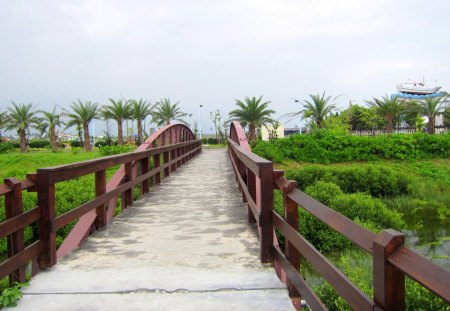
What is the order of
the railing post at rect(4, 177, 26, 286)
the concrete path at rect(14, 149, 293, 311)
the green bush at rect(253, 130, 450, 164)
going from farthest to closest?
the green bush at rect(253, 130, 450, 164)
the railing post at rect(4, 177, 26, 286)
the concrete path at rect(14, 149, 293, 311)

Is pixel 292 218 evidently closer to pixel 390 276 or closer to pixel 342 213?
pixel 390 276

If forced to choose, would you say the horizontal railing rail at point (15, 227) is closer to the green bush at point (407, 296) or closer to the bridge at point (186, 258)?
the bridge at point (186, 258)

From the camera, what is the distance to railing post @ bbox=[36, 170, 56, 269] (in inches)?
151

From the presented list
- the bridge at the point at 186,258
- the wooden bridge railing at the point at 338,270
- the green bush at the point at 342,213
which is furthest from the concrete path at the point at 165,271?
the green bush at the point at 342,213

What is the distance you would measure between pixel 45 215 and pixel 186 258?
1.29 m

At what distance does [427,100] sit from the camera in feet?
119

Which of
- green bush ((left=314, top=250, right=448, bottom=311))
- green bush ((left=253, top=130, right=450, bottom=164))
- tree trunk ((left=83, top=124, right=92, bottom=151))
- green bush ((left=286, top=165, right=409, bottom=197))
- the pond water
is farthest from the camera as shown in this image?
tree trunk ((left=83, top=124, right=92, bottom=151))

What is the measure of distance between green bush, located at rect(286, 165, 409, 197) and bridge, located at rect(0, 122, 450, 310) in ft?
34.0

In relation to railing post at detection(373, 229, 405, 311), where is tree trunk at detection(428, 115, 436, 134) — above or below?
above

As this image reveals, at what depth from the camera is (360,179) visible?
15.6 meters

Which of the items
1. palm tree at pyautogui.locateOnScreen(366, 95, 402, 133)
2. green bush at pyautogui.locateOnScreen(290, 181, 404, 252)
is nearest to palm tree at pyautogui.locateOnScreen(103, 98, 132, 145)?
palm tree at pyautogui.locateOnScreen(366, 95, 402, 133)

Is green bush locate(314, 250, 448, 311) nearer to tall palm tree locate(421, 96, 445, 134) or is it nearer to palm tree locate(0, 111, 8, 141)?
tall palm tree locate(421, 96, 445, 134)

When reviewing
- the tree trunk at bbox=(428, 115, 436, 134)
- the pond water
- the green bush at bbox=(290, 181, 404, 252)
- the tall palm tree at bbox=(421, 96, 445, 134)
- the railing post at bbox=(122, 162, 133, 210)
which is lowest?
the pond water

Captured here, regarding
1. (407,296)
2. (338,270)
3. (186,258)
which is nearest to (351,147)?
(407,296)
